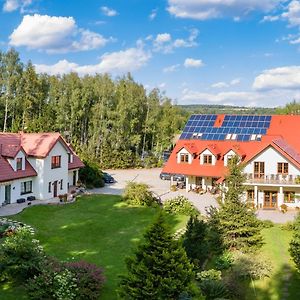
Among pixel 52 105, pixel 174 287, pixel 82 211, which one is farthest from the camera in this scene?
pixel 52 105

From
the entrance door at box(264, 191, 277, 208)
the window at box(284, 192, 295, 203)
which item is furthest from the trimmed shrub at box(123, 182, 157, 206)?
the window at box(284, 192, 295, 203)

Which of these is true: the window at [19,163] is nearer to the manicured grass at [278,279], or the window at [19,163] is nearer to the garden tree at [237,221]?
the garden tree at [237,221]

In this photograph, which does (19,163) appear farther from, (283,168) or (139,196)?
(283,168)

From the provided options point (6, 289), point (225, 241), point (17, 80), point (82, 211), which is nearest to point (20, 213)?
point (82, 211)

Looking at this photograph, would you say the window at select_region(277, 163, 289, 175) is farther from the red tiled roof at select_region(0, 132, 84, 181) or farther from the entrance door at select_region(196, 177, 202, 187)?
the red tiled roof at select_region(0, 132, 84, 181)

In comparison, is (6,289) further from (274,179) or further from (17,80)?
(17,80)

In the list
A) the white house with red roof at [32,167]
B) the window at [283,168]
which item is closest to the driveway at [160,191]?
the window at [283,168]
